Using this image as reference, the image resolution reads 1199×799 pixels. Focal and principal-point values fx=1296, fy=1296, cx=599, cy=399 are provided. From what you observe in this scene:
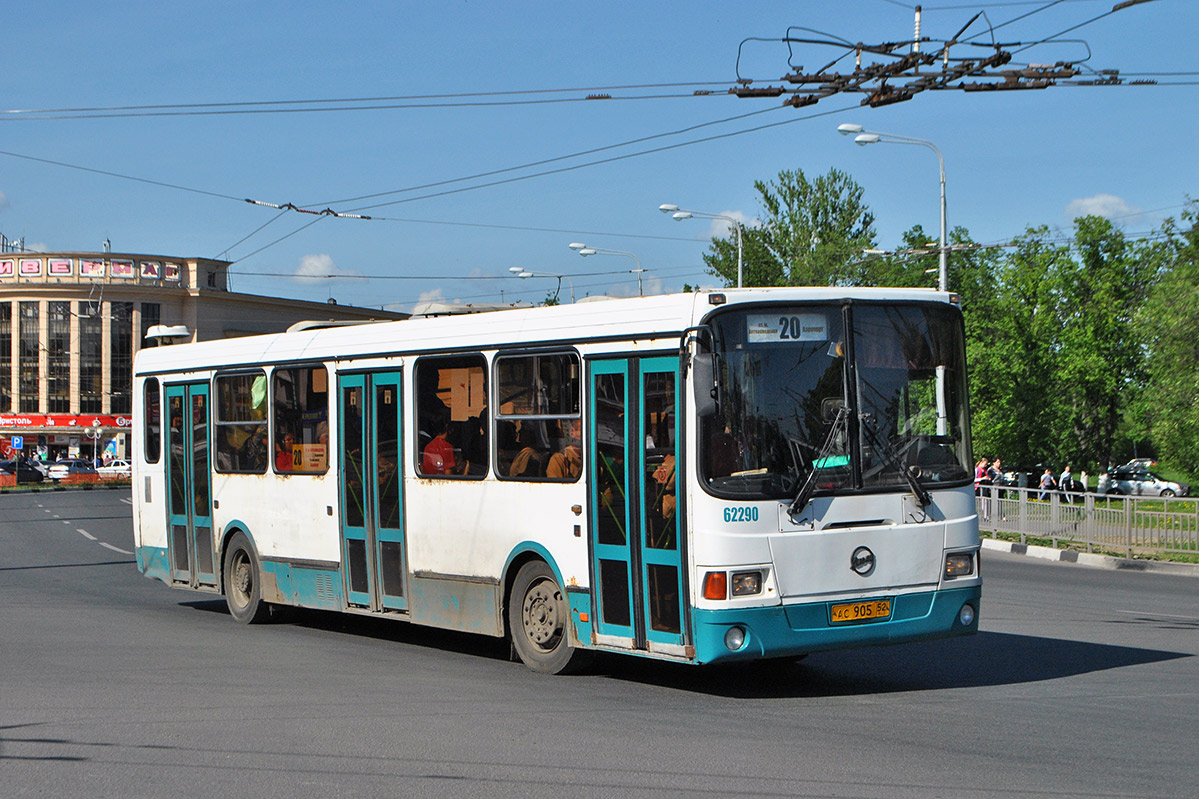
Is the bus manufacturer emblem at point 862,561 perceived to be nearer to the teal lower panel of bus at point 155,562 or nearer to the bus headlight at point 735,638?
the bus headlight at point 735,638

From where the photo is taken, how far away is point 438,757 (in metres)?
7.04

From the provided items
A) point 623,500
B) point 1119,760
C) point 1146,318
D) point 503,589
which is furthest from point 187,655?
point 1146,318

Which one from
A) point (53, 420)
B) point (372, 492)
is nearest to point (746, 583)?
point (372, 492)

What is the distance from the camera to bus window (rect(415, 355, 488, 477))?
10.7 meters

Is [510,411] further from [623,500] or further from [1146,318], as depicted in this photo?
[1146,318]

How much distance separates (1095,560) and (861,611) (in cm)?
1617

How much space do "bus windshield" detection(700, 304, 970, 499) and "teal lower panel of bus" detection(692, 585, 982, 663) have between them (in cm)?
79

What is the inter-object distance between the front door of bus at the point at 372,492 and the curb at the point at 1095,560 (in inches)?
599

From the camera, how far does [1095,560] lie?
23.3 metres

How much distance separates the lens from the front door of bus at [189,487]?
14664 millimetres

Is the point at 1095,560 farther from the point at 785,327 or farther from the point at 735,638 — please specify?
the point at 735,638

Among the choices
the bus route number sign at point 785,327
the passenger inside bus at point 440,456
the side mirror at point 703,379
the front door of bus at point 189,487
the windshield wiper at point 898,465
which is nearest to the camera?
the side mirror at point 703,379

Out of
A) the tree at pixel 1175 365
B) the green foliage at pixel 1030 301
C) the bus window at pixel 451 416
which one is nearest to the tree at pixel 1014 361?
the green foliage at pixel 1030 301

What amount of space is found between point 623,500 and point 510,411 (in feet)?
5.12
